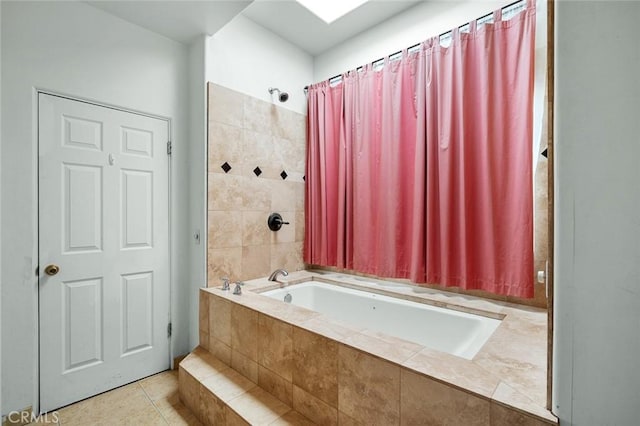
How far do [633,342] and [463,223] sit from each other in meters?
1.26

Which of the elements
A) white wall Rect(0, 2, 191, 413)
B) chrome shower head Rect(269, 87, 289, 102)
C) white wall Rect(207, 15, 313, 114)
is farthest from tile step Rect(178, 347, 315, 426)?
chrome shower head Rect(269, 87, 289, 102)

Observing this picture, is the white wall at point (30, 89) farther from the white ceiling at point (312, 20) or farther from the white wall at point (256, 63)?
the white ceiling at point (312, 20)

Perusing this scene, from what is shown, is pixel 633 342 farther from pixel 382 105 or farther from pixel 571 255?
pixel 382 105

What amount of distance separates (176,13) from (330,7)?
47.6 inches

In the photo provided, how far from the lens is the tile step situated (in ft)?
4.52

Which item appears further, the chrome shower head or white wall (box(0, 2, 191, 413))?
the chrome shower head

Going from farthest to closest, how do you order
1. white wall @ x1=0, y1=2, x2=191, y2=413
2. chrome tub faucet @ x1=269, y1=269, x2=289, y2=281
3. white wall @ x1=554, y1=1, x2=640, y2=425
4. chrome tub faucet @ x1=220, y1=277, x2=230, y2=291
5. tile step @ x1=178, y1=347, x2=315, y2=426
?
chrome tub faucet @ x1=269, y1=269, x2=289, y2=281, chrome tub faucet @ x1=220, y1=277, x2=230, y2=291, white wall @ x1=0, y1=2, x2=191, y2=413, tile step @ x1=178, y1=347, x2=315, y2=426, white wall @ x1=554, y1=1, x2=640, y2=425

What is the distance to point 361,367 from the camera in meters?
1.16

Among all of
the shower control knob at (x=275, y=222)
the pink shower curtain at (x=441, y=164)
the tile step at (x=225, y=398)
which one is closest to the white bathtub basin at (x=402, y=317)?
the pink shower curtain at (x=441, y=164)

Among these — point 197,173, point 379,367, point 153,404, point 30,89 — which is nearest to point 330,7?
point 197,173

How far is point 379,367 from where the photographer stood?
1.10 meters

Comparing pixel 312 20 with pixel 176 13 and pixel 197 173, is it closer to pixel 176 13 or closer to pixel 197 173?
pixel 176 13

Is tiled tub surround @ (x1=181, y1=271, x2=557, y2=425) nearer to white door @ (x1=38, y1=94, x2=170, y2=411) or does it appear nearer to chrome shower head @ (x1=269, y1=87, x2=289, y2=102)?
white door @ (x1=38, y1=94, x2=170, y2=411)

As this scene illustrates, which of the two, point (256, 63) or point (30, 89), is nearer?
point (30, 89)
